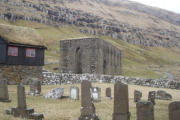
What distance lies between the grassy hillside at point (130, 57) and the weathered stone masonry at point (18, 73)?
29129mm

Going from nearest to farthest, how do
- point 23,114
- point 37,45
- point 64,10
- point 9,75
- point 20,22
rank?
point 23,114, point 9,75, point 37,45, point 20,22, point 64,10

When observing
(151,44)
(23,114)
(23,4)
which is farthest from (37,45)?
(151,44)

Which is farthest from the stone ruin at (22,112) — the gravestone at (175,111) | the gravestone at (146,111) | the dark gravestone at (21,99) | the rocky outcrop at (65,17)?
the rocky outcrop at (65,17)

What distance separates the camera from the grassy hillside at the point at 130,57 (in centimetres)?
7206

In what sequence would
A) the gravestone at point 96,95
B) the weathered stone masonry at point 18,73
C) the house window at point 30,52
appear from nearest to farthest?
1. the gravestone at point 96,95
2. the weathered stone masonry at point 18,73
3. the house window at point 30,52

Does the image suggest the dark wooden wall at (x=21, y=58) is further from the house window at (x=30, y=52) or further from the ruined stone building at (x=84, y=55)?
the ruined stone building at (x=84, y=55)

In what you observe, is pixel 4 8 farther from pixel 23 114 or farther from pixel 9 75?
pixel 23 114

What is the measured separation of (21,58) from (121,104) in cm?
2104

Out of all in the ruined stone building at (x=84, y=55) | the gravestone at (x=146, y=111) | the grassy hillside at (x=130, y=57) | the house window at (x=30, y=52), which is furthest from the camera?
the grassy hillside at (x=130, y=57)

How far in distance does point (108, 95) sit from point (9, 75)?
43.9ft

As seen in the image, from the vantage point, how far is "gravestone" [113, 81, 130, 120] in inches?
359

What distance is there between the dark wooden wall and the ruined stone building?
433 inches

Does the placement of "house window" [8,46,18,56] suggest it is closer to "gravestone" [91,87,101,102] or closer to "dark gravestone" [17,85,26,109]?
"gravestone" [91,87,101,102]

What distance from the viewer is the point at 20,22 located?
5207 inches
